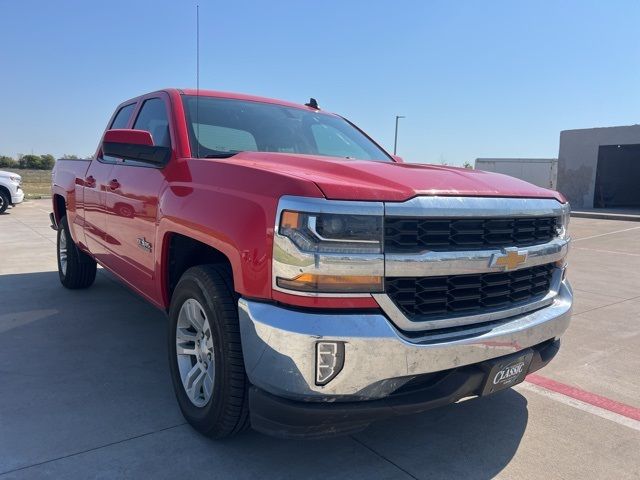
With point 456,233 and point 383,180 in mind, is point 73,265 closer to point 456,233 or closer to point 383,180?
point 383,180

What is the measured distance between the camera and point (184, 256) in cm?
323

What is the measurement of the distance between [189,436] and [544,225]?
2.26 metres

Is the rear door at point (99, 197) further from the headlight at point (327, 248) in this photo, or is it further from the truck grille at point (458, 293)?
the truck grille at point (458, 293)

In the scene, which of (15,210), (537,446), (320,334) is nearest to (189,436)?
(320,334)

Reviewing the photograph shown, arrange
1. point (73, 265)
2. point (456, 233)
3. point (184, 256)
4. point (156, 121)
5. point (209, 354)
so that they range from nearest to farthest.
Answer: point (456, 233)
point (209, 354)
point (184, 256)
point (156, 121)
point (73, 265)

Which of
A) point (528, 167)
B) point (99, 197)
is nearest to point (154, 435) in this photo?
point (99, 197)

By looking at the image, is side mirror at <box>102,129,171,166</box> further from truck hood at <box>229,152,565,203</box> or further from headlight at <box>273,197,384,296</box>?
headlight at <box>273,197,384,296</box>

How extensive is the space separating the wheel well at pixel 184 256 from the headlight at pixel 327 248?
768 mm

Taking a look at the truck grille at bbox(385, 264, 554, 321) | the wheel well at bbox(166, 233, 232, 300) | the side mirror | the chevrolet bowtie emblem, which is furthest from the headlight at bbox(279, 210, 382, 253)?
the side mirror

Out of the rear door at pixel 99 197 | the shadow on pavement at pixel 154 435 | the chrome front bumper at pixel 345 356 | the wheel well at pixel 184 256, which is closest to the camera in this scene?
the chrome front bumper at pixel 345 356

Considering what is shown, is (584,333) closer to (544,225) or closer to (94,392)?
(544,225)

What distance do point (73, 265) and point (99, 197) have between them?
72.6 inches

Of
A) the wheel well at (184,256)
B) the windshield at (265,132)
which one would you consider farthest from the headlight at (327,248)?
the windshield at (265,132)

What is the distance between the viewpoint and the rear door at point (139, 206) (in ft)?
11.4
